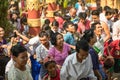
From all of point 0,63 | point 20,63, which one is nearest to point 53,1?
point 0,63

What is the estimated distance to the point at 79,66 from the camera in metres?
5.22

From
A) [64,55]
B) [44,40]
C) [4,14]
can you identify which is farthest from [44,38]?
[4,14]

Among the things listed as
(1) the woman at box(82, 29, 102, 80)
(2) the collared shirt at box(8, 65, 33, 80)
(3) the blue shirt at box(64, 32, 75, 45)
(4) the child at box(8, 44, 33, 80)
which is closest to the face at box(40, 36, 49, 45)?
(1) the woman at box(82, 29, 102, 80)

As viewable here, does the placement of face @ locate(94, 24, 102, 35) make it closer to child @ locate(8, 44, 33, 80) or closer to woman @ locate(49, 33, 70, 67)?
woman @ locate(49, 33, 70, 67)

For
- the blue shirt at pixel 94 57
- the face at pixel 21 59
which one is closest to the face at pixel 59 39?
the blue shirt at pixel 94 57

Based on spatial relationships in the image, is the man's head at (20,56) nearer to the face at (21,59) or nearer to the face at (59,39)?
the face at (21,59)

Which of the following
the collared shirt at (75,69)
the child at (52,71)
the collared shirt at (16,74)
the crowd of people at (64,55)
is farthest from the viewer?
the child at (52,71)

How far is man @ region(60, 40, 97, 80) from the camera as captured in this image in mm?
5156

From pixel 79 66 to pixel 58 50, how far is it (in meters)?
1.21

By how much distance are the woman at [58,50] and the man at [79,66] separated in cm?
105

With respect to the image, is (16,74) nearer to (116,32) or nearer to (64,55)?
(64,55)

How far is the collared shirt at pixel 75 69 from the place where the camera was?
5219 millimetres

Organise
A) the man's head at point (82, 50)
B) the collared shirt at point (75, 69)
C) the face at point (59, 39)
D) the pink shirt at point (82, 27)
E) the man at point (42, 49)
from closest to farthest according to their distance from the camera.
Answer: the man's head at point (82, 50)
the collared shirt at point (75, 69)
the face at point (59, 39)
the man at point (42, 49)
the pink shirt at point (82, 27)

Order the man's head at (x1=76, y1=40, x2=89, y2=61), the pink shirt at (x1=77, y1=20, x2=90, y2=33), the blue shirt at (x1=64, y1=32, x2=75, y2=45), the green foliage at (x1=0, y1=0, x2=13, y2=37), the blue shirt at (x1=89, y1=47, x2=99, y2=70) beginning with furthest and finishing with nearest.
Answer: the pink shirt at (x1=77, y1=20, x2=90, y2=33) < the green foliage at (x1=0, y1=0, x2=13, y2=37) < the blue shirt at (x1=64, y1=32, x2=75, y2=45) < the blue shirt at (x1=89, y1=47, x2=99, y2=70) < the man's head at (x1=76, y1=40, x2=89, y2=61)
